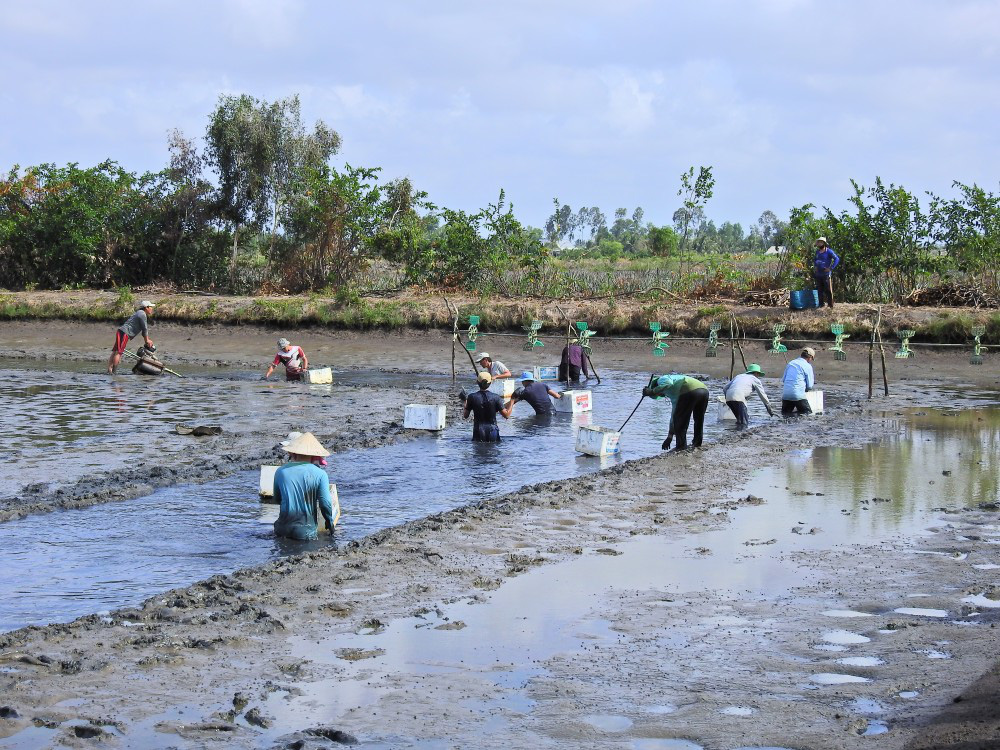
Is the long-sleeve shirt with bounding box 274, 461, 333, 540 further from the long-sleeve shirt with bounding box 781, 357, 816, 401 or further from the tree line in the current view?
the tree line

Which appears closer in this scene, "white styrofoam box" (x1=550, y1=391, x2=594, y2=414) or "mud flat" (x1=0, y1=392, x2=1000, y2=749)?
"mud flat" (x1=0, y1=392, x2=1000, y2=749)

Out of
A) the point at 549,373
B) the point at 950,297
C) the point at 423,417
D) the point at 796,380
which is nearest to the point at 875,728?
the point at 423,417

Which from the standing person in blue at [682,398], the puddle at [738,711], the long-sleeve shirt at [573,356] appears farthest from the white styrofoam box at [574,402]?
the puddle at [738,711]

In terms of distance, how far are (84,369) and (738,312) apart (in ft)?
58.0

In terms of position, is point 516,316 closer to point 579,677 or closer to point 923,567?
point 923,567

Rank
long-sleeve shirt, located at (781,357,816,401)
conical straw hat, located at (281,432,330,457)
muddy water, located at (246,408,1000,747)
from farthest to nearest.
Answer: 1. long-sleeve shirt, located at (781,357,816,401)
2. conical straw hat, located at (281,432,330,457)
3. muddy water, located at (246,408,1000,747)

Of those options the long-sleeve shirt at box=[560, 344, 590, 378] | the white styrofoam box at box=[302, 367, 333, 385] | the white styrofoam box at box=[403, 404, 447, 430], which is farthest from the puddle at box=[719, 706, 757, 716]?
the white styrofoam box at box=[302, 367, 333, 385]

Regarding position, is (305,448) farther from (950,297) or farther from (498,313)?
(950,297)

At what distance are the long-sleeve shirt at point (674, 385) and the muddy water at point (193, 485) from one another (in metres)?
0.98

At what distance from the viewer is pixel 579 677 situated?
23.4ft

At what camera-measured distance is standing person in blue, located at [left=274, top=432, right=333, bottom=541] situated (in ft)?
35.7

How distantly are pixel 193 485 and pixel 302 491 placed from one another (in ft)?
11.0

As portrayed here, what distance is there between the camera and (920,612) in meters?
8.35

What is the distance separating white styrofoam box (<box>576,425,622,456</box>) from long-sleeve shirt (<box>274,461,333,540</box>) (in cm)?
591
